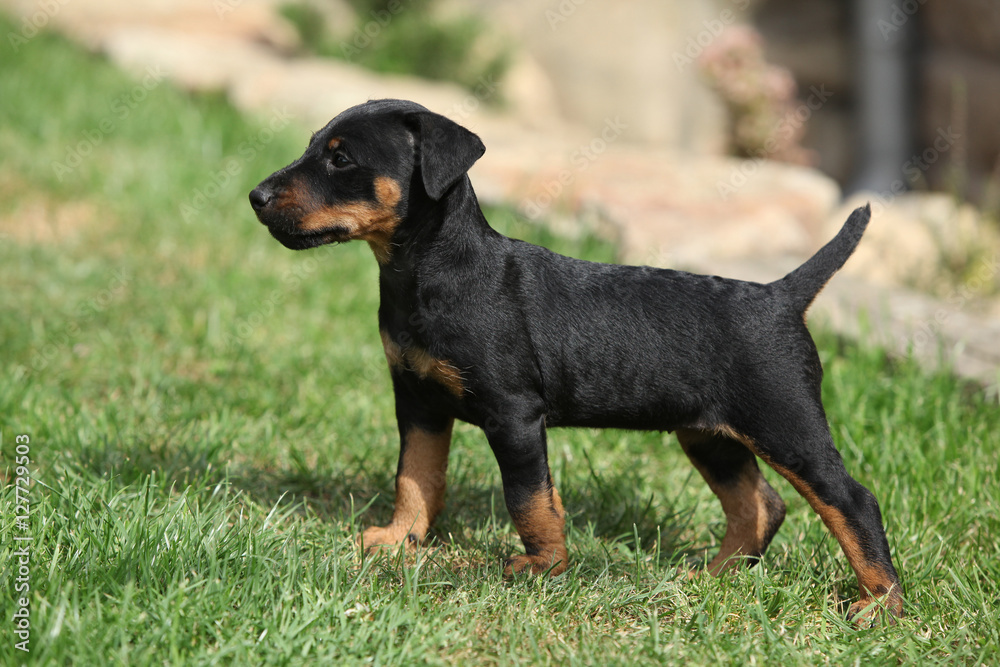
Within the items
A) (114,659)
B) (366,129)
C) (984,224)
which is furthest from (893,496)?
(984,224)

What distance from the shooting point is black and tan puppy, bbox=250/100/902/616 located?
2764 mm

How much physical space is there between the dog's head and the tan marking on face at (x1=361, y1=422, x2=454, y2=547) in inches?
30.8

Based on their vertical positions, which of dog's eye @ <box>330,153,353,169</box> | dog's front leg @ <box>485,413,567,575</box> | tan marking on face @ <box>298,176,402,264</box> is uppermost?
dog's eye @ <box>330,153,353,169</box>

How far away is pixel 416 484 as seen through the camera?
10.5ft

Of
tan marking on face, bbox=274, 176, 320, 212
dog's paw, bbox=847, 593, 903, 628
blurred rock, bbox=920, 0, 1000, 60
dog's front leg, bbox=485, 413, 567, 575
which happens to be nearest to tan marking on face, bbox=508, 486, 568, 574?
dog's front leg, bbox=485, 413, 567, 575

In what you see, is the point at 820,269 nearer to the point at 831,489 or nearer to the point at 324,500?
the point at 831,489

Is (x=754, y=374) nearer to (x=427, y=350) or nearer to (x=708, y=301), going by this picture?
(x=708, y=301)

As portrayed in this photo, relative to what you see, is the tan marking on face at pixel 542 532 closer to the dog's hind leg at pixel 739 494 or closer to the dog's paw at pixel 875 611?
the dog's hind leg at pixel 739 494

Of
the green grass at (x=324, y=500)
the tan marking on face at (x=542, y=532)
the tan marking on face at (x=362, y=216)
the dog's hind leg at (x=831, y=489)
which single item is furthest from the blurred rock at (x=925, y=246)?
the tan marking on face at (x=362, y=216)

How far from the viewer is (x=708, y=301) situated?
292cm

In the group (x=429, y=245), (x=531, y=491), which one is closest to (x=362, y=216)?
(x=429, y=245)

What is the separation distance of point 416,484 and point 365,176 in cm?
112

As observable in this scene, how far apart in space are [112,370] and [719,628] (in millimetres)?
3288

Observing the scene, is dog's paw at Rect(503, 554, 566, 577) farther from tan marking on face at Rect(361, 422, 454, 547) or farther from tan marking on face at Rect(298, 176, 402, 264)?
tan marking on face at Rect(298, 176, 402, 264)
